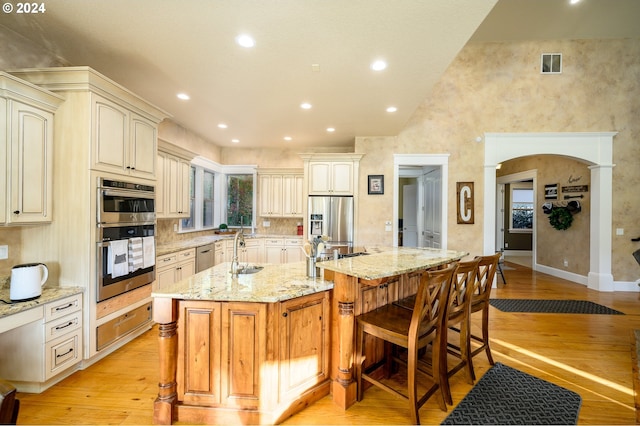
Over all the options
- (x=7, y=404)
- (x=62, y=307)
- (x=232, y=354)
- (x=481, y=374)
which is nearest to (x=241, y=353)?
(x=232, y=354)

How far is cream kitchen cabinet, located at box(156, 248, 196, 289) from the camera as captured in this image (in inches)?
142

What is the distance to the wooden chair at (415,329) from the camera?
1.78m

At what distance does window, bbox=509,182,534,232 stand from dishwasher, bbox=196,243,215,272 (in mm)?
9229

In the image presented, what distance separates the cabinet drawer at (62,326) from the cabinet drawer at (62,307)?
0.12 feet

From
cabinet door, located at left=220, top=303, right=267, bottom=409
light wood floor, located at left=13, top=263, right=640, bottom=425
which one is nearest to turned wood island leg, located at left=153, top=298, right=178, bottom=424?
light wood floor, located at left=13, top=263, right=640, bottom=425

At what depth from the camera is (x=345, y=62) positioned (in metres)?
2.71

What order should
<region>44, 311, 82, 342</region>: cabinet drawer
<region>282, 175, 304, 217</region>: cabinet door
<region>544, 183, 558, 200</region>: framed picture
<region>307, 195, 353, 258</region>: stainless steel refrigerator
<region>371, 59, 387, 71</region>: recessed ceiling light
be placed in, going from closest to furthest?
<region>44, 311, 82, 342</region>: cabinet drawer < <region>371, 59, 387, 71</region>: recessed ceiling light < <region>307, 195, 353, 258</region>: stainless steel refrigerator < <region>282, 175, 304, 217</region>: cabinet door < <region>544, 183, 558, 200</region>: framed picture

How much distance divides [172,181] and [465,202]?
16.7ft

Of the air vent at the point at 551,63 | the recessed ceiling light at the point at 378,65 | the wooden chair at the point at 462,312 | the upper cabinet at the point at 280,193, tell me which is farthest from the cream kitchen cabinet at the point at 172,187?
the air vent at the point at 551,63

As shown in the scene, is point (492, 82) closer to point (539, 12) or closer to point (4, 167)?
point (539, 12)

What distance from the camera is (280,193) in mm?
6164

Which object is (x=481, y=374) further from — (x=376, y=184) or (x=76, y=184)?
(x=76, y=184)

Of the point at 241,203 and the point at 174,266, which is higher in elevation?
the point at 241,203

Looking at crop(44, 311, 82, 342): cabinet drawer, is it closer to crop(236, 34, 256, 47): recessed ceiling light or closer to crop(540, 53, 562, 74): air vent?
crop(236, 34, 256, 47): recessed ceiling light
